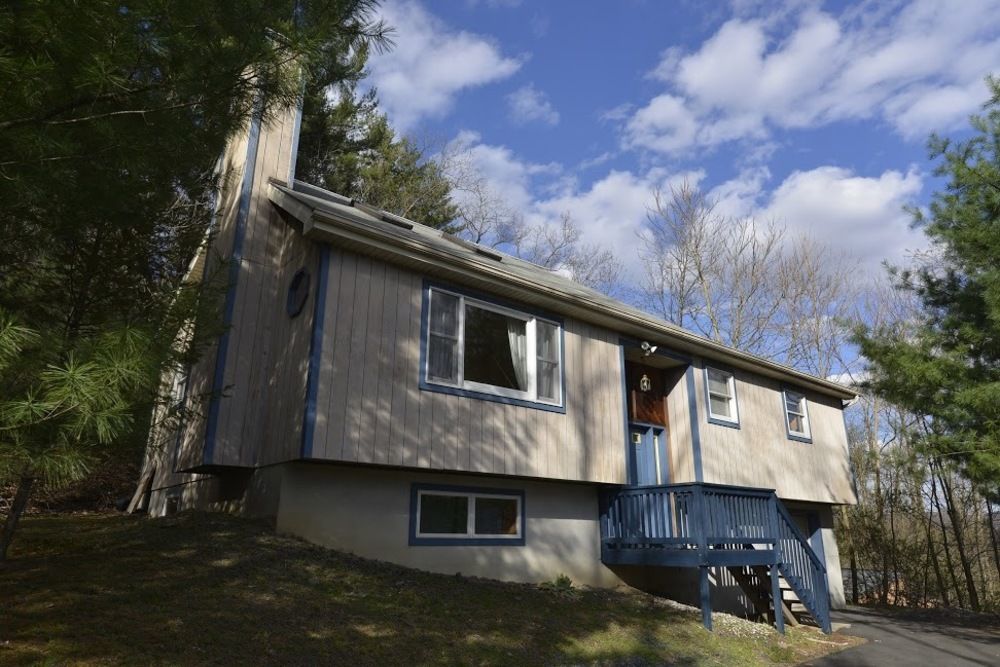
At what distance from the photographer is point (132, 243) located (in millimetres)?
6398

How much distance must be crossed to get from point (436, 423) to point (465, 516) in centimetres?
143

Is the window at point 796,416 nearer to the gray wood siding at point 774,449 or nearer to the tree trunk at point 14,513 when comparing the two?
the gray wood siding at point 774,449

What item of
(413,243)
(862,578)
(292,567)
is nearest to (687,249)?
(862,578)

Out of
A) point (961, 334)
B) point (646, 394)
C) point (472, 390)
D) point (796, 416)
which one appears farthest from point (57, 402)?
point (796, 416)

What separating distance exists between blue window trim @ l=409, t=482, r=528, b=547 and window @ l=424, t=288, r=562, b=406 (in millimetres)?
1277

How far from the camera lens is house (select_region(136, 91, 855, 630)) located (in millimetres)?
7418

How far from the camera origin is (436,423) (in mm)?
7879

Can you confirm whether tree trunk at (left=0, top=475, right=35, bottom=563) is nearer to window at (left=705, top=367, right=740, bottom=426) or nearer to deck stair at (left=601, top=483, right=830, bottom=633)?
deck stair at (left=601, top=483, right=830, bottom=633)

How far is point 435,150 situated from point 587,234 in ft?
22.9

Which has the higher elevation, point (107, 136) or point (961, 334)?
point (961, 334)

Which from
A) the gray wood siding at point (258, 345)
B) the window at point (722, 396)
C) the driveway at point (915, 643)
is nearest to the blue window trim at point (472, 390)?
the gray wood siding at point (258, 345)

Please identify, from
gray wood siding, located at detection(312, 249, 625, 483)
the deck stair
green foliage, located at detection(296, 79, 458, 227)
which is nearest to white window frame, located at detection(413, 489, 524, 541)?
gray wood siding, located at detection(312, 249, 625, 483)

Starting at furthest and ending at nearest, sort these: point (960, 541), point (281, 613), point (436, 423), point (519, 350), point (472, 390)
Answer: point (960, 541)
point (519, 350)
point (472, 390)
point (436, 423)
point (281, 613)

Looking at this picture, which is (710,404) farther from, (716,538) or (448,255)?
(448,255)
